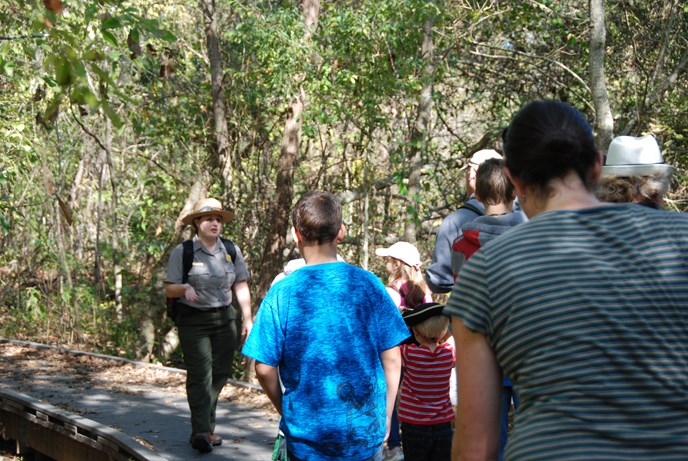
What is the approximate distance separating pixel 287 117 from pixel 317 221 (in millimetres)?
9309

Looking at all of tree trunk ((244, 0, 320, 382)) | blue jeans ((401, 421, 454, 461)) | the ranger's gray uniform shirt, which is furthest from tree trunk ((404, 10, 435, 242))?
blue jeans ((401, 421, 454, 461))

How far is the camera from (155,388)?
38.1 ft

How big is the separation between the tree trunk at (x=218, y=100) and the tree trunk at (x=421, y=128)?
3.06 meters

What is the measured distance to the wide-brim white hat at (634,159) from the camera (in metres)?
4.07

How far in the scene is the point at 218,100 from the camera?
47.0 ft

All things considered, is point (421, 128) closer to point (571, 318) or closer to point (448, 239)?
point (448, 239)

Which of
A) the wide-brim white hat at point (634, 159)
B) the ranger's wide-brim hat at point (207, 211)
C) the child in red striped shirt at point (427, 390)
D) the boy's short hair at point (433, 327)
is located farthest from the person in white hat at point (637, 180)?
the ranger's wide-brim hat at point (207, 211)

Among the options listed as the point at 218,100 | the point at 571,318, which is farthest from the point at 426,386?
the point at 218,100

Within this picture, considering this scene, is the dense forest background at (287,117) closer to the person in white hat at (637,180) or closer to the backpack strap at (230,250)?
the backpack strap at (230,250)

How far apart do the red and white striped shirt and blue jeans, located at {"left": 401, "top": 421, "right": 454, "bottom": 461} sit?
4 cm

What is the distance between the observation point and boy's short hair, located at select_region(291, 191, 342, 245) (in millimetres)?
4012

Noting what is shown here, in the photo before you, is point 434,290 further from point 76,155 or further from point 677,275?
point 76,155

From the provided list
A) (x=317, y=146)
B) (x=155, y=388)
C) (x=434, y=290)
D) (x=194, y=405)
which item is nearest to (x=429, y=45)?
(x=317, y=146)

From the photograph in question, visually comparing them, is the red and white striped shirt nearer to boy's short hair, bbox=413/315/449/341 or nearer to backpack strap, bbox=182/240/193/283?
boy's short hair, bbox=413/315/449/341
